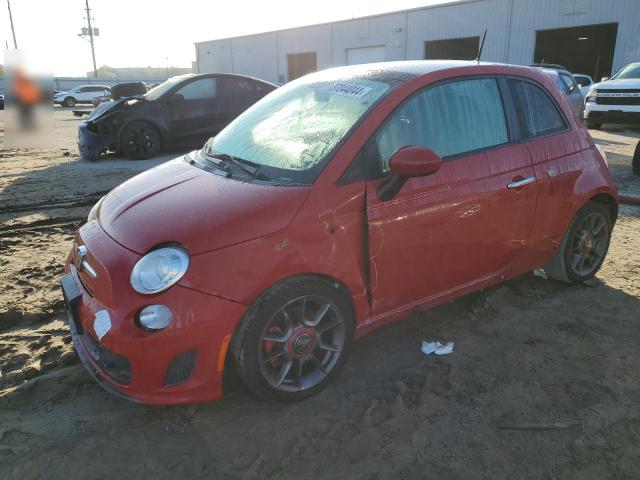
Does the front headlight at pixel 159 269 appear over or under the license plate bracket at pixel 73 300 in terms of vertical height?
over

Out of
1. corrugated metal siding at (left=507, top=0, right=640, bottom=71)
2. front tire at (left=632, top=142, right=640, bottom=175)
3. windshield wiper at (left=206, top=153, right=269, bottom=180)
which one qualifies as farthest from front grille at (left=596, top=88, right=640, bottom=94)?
windshield wiper at (left=206, top=153, right=269, bottom=180)

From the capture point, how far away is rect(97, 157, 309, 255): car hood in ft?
7.65

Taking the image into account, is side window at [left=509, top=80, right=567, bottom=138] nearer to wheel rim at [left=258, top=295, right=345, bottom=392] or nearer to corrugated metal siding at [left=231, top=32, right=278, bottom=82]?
wheel rim at [left=258, top=295, right=345, bottom=392]

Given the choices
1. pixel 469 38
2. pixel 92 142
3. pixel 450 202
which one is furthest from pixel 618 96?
pixel 469 38

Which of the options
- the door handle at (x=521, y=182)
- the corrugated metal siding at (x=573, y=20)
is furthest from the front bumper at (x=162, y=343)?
the corrugated metal siding at (x=573, y=20)

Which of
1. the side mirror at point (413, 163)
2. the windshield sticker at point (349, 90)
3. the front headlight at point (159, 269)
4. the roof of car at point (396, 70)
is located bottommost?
the front headlight at point (159, 269)

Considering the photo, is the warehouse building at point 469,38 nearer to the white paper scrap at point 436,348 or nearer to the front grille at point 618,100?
the front grille at point 618,100

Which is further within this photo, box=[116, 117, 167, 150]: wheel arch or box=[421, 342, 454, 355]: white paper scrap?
box=[116, 117, 167, 150]: wheel arch

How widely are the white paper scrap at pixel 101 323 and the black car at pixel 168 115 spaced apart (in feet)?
24.5

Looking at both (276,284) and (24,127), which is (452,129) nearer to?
(276,284)

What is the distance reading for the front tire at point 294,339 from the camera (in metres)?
2.37

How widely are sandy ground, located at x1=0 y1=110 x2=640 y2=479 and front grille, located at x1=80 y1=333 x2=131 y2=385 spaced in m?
0.30

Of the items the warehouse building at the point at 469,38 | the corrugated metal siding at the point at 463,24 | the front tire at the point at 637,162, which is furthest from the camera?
the corrugated metal siding at the point at 463,24

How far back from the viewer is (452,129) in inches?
119
